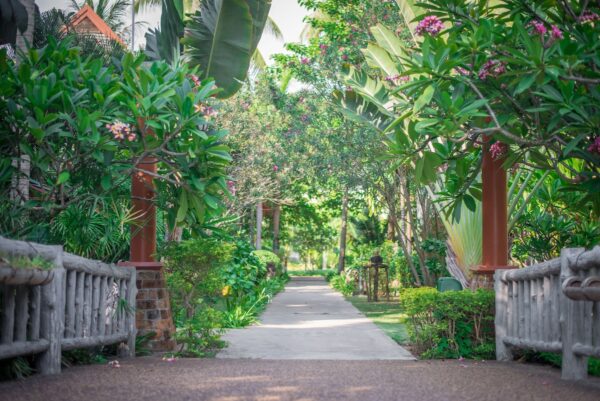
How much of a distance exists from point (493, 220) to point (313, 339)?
2997mm

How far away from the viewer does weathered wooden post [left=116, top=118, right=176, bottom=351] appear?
828 centimetres

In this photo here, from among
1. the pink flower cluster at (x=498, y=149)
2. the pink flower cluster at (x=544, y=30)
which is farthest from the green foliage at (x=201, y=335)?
the pink flower cluster at (x=544, y=30)

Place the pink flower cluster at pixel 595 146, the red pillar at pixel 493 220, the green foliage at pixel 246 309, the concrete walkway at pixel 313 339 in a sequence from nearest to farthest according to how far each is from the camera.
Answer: the pink flower cluster at pixel 595 146, the concrete walkway at pixel 313 339, the red pillar at pixel 493 220, the green foliage at pixel 246 309

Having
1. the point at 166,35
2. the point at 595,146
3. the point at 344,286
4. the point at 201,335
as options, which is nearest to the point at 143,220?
the point at 201,335

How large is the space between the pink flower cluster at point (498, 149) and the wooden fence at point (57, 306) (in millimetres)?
4369

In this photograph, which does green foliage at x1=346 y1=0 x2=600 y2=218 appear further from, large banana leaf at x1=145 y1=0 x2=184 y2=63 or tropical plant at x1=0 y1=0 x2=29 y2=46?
large banana leaf at x1=145 y1=0 x2=184 y2=63

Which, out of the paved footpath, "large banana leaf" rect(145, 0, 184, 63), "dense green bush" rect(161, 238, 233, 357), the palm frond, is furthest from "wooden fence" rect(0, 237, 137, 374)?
the palm frond

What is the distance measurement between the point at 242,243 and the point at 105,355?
9982mm

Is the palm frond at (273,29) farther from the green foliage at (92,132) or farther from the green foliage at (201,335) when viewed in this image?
the green foliage at (201,335)

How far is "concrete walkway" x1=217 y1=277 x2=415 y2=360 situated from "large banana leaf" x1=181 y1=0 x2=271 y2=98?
3969 mm

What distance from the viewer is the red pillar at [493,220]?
8438 millimetres

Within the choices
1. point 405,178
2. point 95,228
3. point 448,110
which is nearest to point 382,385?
point 448,110

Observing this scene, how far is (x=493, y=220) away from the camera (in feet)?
27.8

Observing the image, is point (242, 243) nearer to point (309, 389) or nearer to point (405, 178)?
point (405, 178)
